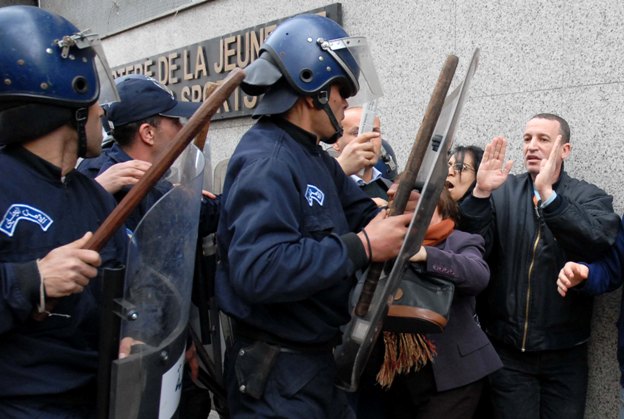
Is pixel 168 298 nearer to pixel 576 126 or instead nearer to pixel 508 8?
pixel 576 126

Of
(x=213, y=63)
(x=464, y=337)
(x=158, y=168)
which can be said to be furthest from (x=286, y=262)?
(x=213, y=63)

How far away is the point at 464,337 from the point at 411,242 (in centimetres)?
128

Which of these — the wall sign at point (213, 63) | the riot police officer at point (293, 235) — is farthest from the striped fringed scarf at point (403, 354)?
the wall sign at point (213, 63)

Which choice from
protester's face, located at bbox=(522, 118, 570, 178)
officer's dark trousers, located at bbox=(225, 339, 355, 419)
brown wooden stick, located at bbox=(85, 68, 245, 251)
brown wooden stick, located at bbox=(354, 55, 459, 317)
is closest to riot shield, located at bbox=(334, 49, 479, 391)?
brown wooden stick, located at bbox=(354, 55, 459, 317)

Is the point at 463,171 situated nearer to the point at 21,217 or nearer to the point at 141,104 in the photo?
the point at 141,104

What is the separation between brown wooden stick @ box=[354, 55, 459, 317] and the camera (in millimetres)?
1976

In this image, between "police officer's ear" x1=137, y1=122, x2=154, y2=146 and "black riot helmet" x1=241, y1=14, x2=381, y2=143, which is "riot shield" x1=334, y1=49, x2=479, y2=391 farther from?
"police officer's ear" x1=137, y1=122, x2=154, y2=146

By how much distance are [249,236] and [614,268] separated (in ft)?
6.98

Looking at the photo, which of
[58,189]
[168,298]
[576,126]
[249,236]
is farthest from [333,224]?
[576,126]

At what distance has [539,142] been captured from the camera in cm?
359

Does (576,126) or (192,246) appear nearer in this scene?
(192,246)

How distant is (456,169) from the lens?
Answer: 3.80 metres

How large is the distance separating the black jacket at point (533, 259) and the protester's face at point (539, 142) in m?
0.12

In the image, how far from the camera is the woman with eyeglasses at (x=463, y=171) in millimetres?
3795
